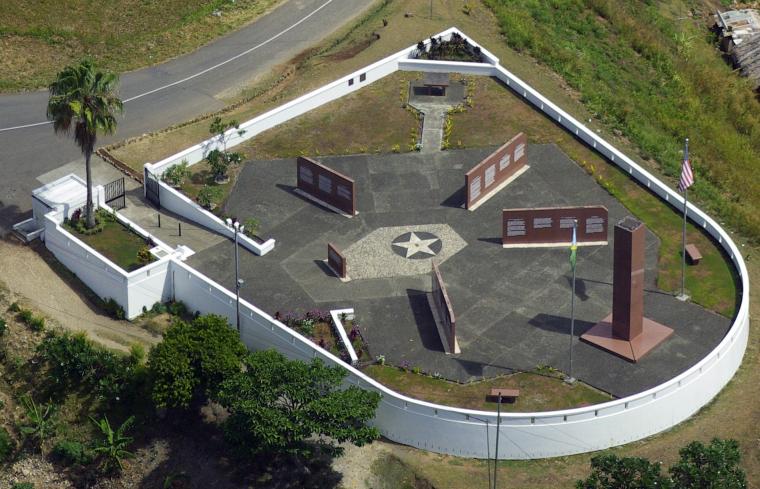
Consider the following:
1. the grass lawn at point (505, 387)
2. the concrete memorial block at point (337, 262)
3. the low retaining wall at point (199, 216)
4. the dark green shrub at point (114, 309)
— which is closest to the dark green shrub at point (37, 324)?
the dark green shrub at point (114, 309)

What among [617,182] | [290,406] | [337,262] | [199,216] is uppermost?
[617,182]

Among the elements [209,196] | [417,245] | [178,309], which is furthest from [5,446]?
[417,245]

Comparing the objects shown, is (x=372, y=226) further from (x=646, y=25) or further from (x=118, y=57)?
(x=646, y=25)

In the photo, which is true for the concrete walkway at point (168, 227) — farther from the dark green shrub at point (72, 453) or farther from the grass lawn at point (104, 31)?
the grass lawn at point (104, 31)

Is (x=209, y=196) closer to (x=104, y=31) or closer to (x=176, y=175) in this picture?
(x=176, y=175)

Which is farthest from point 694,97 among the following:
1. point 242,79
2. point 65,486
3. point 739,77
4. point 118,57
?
point 65,486

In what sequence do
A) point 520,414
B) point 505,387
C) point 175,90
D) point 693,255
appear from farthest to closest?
point 175,90
point 693,255
point 505,387
point 520,414

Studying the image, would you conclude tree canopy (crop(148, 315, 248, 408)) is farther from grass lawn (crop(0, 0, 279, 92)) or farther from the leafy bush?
grass lawn (crop(0, 0, 279, 92))
